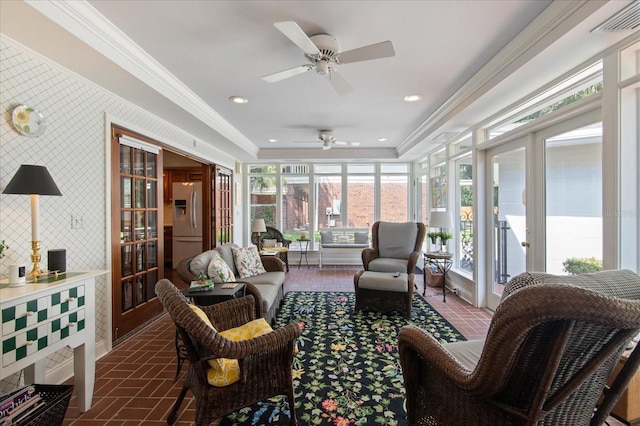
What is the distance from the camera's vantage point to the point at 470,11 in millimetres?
1901

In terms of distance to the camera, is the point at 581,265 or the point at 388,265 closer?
the point at 581,265

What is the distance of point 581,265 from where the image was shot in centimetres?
240

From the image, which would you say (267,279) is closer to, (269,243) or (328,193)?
(269,243)

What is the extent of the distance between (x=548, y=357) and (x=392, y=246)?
368 cm

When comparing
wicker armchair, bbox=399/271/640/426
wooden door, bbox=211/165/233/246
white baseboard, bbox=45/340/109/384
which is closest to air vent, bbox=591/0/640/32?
wicker armchair, bbox=399/271/640/426

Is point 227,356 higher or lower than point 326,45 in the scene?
lower

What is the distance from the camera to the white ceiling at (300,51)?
1832 mm

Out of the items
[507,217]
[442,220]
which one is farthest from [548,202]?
[442,220]

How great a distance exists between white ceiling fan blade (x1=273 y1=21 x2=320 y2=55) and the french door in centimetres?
225

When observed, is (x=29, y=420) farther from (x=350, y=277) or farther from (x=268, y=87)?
(x=350, y=277)

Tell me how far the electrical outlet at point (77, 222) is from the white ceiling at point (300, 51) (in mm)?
1216

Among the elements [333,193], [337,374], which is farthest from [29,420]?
[333,193]

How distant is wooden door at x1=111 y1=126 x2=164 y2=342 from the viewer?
9.35 ft

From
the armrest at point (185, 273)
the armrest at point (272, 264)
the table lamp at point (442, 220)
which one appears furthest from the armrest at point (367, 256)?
the armrest at point (185, 273)
